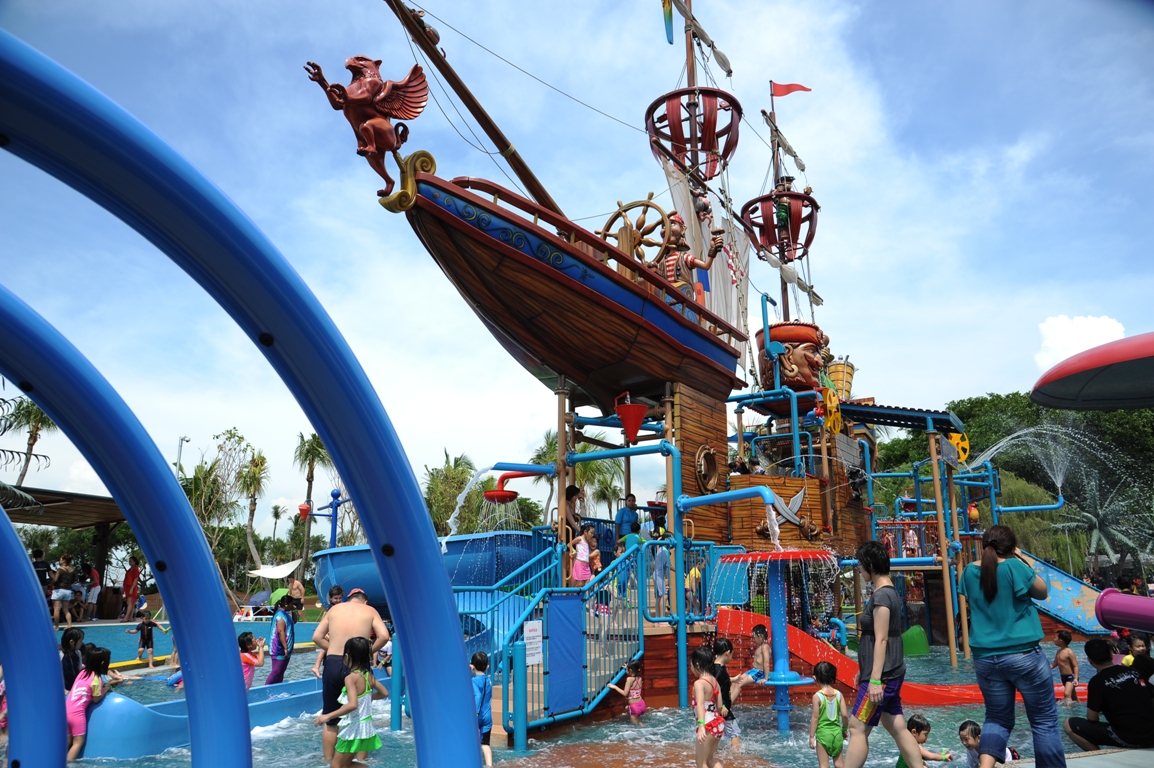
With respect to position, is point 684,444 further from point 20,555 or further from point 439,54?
point 20,555

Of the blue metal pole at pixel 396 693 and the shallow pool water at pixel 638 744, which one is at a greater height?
the blue metal pole at pixel 396 693

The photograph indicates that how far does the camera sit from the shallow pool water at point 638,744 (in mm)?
7660

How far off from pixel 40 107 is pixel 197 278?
0.71m

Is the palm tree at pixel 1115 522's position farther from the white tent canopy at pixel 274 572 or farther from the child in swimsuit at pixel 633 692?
the child in swimsuit at pixel 633 692

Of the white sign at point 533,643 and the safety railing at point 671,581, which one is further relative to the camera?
the safety railing at point 671,581

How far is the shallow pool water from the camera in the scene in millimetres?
7660

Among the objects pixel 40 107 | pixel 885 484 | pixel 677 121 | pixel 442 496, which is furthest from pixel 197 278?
pixel 885 484

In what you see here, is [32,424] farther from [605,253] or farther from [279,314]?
[279,314]

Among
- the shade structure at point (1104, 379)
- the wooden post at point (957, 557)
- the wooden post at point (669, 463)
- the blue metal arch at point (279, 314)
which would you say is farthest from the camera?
the wooden post at point (957, 557)

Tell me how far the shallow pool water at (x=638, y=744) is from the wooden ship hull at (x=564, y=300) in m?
5.39

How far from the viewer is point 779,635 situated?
343 inches

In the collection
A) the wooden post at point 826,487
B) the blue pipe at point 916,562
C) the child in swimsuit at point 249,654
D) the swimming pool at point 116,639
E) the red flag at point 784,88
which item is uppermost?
the red flag at point 784,88

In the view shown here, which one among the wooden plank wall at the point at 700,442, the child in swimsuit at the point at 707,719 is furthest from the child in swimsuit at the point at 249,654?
the wooden plank wall at the point at 700,442

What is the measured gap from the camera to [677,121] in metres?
24.7
